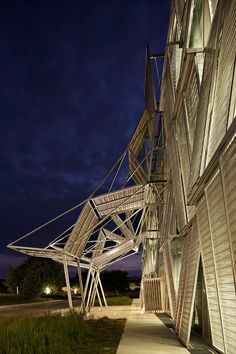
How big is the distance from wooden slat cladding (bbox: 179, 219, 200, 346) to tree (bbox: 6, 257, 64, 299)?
4585 centimetres

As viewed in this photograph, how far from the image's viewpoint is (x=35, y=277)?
5456cm

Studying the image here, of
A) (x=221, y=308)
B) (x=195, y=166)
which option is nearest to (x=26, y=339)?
(x=221, y=308)

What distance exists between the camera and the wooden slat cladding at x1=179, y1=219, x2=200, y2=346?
10062mm

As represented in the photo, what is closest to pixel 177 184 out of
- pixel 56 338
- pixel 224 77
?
pixel 56 338

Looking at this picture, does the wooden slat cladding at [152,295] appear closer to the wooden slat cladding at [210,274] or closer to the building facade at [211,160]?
the building facade at [211,160]

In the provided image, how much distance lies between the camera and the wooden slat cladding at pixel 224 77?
6.33m

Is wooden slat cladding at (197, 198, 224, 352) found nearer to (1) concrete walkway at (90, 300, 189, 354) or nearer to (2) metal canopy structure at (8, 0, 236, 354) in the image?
(2) metal canopy structure at (8, 0, 236, 354)

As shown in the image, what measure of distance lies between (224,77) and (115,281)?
76595mm

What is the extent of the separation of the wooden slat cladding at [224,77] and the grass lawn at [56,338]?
5.38 metres

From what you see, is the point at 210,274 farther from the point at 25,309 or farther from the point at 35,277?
the point at 35,277

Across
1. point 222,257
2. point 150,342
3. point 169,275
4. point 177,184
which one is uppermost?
point 177,184

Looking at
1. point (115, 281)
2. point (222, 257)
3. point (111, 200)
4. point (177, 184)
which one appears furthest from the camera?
point (115, 281)

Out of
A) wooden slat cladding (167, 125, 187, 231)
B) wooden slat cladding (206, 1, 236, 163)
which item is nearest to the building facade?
wooden slat cladding (206, 1, 236, 163)

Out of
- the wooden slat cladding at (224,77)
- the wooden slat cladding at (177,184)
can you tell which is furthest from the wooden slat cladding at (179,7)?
the wooden slat cladding at (224,77)
